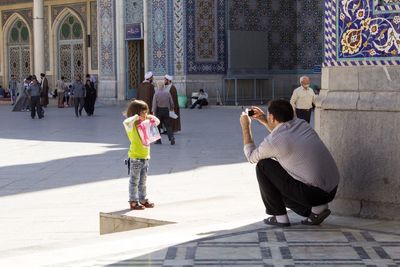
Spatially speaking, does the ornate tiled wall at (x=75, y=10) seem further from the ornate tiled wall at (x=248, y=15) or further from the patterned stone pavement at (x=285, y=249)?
the patterned stone pavement at (x=285, y=249)

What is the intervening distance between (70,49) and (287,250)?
84.2 feet

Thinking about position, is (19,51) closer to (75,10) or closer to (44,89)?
(75,10)

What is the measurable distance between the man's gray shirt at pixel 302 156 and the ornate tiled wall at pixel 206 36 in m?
18.6

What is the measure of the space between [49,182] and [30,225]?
94.2 inches

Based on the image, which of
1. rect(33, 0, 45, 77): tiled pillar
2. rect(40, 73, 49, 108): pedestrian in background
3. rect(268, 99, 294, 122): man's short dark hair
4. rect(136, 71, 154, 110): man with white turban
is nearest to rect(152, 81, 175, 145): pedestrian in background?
rect(136, 71, 154, 110): man with white turban

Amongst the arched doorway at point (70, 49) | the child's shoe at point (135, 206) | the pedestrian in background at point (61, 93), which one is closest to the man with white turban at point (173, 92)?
the child's shoe at point (135, 206)

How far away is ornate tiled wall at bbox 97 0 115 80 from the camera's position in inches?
1029

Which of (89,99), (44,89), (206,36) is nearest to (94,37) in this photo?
(44,89)

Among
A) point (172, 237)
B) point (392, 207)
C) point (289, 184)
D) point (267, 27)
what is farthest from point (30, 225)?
point (267, 27)

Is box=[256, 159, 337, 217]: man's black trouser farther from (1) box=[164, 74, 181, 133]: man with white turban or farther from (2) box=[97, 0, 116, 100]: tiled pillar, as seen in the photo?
(2) box=[97, 0, 116, 100]: tiled pillar

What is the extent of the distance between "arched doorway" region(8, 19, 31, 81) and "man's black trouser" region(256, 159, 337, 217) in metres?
27.2

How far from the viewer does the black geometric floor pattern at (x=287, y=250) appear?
14.4 feet

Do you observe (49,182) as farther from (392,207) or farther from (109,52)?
(109,52)

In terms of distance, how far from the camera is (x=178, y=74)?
78.8 feet
